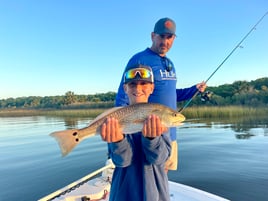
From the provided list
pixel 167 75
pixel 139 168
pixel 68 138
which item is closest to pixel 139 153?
pixel 139 168

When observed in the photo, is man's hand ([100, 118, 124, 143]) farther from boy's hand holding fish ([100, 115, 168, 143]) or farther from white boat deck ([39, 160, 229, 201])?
white boat deck ([39, 160, 229, 201])

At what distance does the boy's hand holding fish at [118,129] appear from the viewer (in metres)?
1.79

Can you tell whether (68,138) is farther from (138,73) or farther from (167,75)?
(167,75)

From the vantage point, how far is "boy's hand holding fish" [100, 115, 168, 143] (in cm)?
179

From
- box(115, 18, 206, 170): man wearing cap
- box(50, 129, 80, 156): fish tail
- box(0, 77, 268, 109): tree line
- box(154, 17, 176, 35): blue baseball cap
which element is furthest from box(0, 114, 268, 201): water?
box(50, 129, 80, 156): fish tail

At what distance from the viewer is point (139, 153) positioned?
6.66ft

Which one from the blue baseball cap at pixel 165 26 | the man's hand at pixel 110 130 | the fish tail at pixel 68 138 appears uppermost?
the blue baseball cap at pixel 165 26

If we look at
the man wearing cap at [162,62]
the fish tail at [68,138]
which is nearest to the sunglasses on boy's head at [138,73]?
the fish tail at [68,138]

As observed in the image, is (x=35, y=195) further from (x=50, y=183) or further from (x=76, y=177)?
(x=76, y=177)

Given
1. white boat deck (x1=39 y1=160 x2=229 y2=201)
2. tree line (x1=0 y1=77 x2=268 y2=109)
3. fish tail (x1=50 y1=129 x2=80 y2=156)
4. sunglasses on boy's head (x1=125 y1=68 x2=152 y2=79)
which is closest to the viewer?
fish tail (x1=50 y1=129 x2=80 y2=156)

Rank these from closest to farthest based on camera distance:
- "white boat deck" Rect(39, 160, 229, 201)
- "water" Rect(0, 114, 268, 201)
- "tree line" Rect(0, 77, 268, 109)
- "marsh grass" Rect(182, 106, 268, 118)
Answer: "white boat deck" Rect(39, 160, 229, 201) < "water" Rect(0, 114, 268, 201) < "marsh grass" Rect(182, 106, 268, 118) < "tree line" Rect(0, 77, 268, 109)

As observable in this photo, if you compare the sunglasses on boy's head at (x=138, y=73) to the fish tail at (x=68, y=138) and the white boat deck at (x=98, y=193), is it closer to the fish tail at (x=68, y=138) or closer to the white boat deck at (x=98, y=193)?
the fish tail at (x=68, y=138)

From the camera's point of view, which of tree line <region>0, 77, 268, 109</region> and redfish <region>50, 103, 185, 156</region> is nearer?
redfish <region>50, 103, 185, 156</region>

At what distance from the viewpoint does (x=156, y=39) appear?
3186 mm
